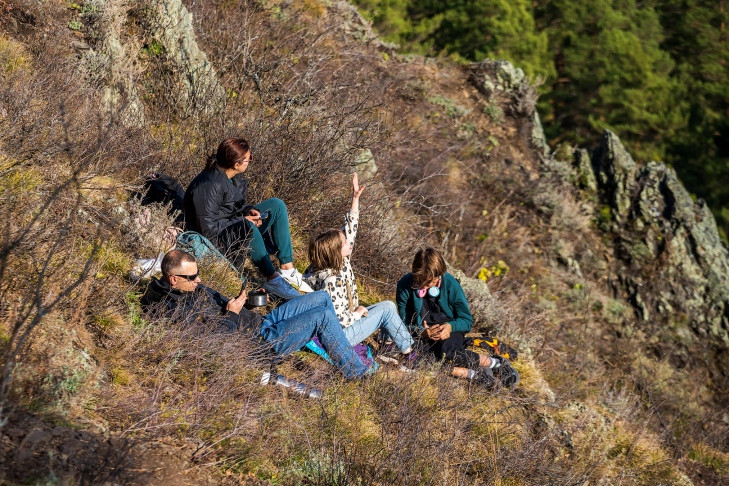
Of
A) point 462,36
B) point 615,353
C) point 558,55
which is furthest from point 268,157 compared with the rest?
point 558,55

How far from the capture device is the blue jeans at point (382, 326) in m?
5.66

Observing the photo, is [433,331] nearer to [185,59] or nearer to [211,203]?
[211,203]

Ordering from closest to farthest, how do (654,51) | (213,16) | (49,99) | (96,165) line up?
(96,165), (49,99), (213,16), (654,51)

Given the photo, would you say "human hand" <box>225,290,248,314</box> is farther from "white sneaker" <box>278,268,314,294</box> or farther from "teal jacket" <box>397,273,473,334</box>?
"teal jacket" <box>397,273,473,334</box>

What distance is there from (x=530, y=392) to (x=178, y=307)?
3310 millimetres

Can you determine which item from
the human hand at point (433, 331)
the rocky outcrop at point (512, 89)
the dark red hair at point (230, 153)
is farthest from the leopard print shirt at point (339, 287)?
the rocky outcrop at point (512, 89)

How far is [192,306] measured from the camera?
4578 millimetres

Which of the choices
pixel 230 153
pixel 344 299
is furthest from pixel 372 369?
pixel 230 153

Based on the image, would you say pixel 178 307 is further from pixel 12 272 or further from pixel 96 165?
pixel 96 165

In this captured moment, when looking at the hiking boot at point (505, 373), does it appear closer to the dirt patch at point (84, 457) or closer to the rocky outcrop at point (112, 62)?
the dirt patch at point (84, 457)

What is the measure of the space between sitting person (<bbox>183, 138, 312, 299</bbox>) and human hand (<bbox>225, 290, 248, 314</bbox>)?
739 millimetres

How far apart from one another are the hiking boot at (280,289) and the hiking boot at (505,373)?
1.79m

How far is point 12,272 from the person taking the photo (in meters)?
4.18

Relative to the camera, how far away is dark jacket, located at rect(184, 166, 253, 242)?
5777 millimetres
